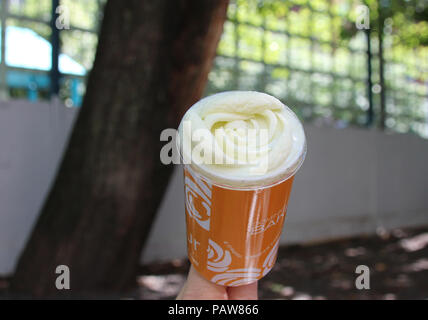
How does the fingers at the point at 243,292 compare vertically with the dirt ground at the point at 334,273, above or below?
above

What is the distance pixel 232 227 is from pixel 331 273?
3716 mm

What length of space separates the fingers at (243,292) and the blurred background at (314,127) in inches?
94.7

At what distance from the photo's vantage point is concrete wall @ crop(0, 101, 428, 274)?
4.07m

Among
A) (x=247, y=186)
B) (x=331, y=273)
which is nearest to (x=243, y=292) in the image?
(x=247, y=186)

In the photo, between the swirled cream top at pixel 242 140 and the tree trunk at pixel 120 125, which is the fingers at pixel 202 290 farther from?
the tree trunk at pixel 120 125

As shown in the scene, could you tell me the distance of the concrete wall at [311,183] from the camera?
4.07m

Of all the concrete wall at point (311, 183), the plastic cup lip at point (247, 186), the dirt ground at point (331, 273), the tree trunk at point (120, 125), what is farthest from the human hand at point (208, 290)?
the concrete wall at point (311, 183)

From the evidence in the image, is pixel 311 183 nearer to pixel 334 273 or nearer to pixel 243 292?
pixel 334 273

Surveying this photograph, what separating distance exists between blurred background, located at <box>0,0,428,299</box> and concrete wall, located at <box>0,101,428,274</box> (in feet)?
0.04

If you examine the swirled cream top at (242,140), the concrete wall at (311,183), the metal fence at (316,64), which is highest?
the metal fence at (316,64)

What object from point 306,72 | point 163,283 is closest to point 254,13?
point 306,72

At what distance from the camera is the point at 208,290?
4.98 feet

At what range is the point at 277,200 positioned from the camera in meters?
1.38

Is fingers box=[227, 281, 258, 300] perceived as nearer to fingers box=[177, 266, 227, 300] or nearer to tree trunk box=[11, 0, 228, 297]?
fingers box=[177, 266, 227, 300]
